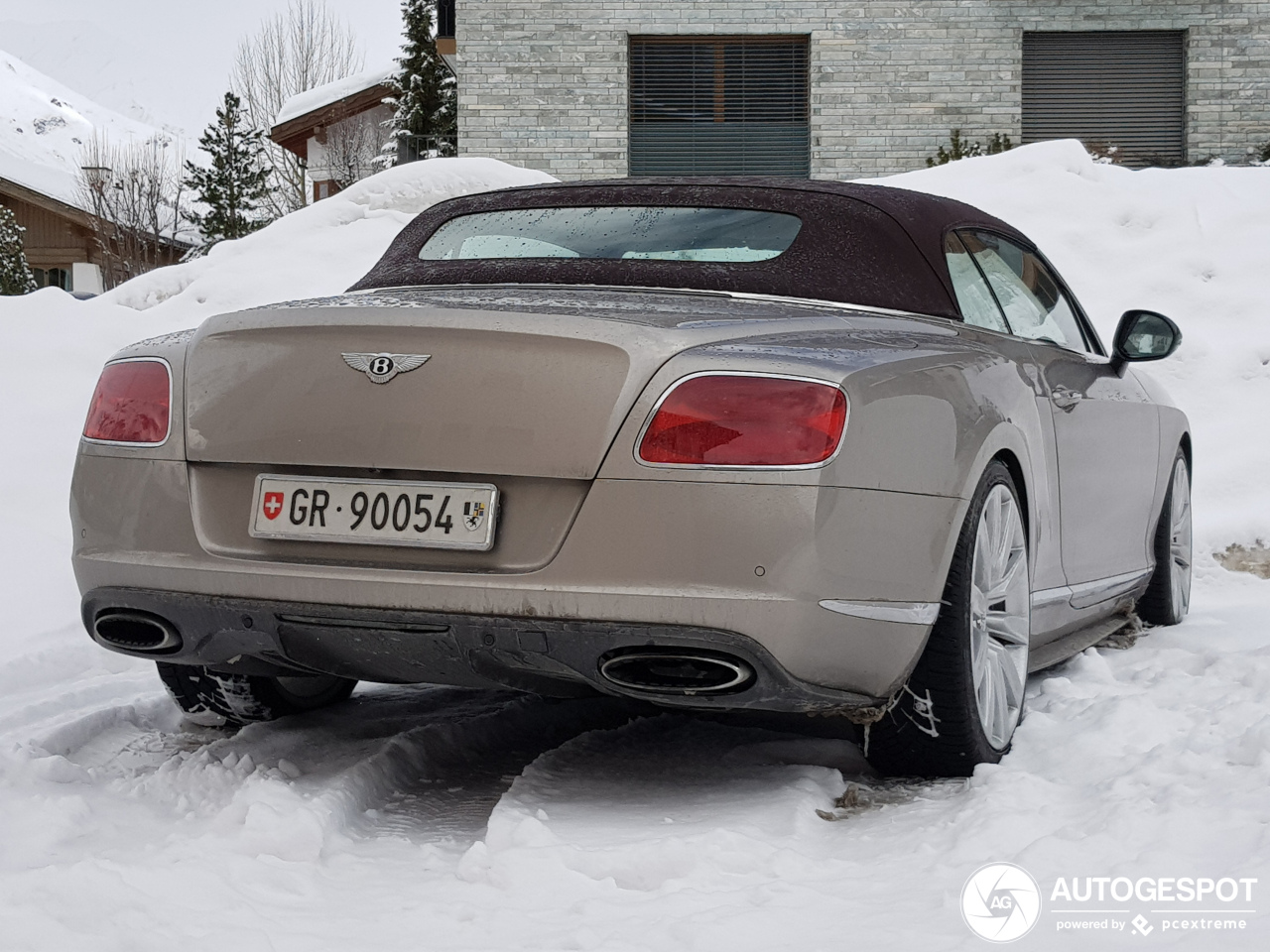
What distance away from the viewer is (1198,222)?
447 inches

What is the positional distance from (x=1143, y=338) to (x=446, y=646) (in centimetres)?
264

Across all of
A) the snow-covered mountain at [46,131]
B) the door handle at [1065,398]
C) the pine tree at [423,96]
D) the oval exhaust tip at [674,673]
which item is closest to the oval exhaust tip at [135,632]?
the oval exhaust tip at [674,673]

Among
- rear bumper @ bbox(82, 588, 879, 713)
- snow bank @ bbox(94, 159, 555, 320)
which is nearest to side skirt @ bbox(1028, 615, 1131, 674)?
rear bumper @ bbox(82, 588, 879, 713)

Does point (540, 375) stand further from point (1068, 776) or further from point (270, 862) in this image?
point (1068, 776)

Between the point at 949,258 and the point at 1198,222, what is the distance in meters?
8.71

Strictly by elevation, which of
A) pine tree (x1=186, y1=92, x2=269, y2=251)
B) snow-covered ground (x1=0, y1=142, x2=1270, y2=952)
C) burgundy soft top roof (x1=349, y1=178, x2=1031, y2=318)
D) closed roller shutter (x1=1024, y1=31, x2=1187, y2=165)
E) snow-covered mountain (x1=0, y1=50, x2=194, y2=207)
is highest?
snow-covered mountain (x1=0, y1=50, x2=194, y2=207)

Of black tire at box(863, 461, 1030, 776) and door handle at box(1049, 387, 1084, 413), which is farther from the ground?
door handle at box(1049, 387, 1084, 413)

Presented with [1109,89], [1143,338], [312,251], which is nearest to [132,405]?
[1143,338]

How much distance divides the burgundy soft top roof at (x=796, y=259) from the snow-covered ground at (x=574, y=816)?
109 cm

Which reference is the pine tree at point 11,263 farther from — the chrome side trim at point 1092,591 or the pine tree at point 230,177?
the chrome side trim at point 1092,591

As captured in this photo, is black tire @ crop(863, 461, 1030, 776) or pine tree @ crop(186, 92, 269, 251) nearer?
black tire @ crop(863, 461, 1030, 776)

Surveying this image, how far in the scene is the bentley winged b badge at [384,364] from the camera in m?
2.64

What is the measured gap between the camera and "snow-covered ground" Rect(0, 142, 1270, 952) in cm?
215

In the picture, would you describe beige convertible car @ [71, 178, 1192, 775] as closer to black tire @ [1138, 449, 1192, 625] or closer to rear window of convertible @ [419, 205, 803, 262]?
rear window of convertible @ [419, 205, 803, 262]
